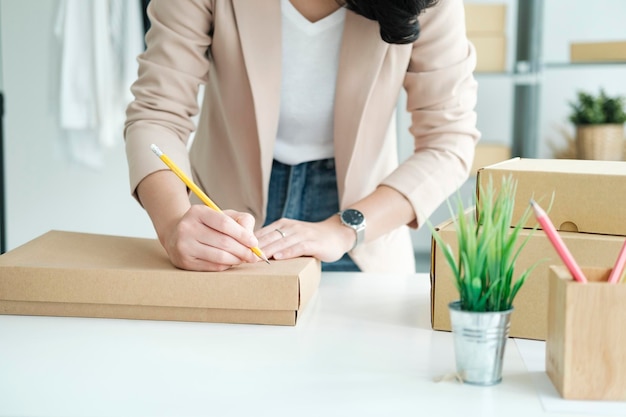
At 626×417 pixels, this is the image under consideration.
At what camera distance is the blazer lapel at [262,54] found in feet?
4.51

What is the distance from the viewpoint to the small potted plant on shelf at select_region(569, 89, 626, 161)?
3.06 m

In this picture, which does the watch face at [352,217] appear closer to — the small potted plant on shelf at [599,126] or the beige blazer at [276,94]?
the beige blazer at [276,94]

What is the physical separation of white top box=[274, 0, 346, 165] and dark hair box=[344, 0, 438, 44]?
0.09 m

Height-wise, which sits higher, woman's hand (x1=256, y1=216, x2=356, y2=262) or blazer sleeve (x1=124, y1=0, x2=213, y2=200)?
blazer sleeve (x1=124, y1=0, x2=213, y2=200)

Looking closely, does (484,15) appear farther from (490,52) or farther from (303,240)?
(303,240)

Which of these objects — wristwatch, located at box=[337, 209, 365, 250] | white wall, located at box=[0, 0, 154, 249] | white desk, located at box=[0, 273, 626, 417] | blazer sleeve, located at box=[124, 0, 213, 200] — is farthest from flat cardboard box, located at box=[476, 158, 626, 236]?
white wall, located at box=[0, 0, 154, 249]

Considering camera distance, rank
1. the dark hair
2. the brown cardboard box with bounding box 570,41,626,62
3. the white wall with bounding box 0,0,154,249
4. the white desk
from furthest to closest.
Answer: the white wall with bounding box 0,0,154,249, the brown cardboard box with bounding box 570,41,626,62, the dark hair, the white desk

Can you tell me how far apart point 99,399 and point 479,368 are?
35 cm

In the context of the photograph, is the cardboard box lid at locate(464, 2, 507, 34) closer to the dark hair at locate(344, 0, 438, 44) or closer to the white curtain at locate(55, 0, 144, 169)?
the white curtain at locate(55, 0, 144, 169)

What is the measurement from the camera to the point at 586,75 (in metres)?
3.52

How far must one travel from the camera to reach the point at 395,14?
1.26 m

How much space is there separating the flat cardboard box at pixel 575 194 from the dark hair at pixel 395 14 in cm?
39

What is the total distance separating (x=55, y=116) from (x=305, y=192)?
2.15 meters

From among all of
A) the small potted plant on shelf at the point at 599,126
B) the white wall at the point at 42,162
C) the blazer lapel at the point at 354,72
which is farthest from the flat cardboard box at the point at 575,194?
the white wall at the point at 42,162
